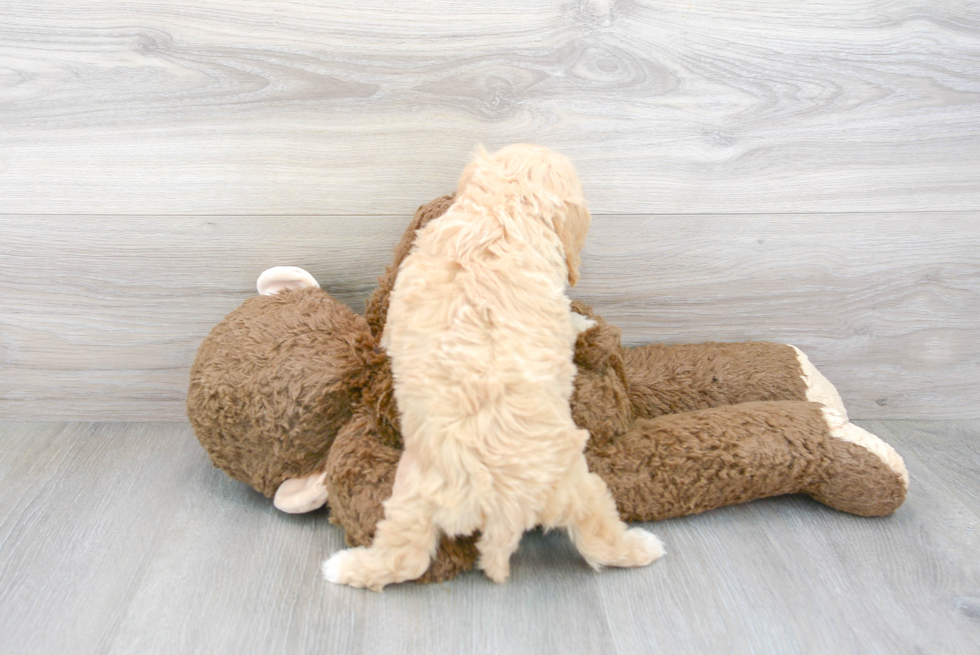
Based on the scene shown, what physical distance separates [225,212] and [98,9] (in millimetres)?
307

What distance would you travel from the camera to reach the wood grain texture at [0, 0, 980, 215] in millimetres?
960

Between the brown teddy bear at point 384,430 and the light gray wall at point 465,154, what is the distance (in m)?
0.15

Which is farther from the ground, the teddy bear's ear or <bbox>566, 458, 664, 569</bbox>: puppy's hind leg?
the teddy bear's ear

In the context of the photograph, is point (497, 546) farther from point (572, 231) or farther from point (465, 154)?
point (465, 154)

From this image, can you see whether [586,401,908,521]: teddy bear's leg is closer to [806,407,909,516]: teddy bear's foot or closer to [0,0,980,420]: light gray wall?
[806,407,909,516]: teddy bear's foot

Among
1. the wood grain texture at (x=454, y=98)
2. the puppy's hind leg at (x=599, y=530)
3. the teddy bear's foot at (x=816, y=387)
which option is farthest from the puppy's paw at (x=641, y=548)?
the wood grain texture at (x=454, y=98)

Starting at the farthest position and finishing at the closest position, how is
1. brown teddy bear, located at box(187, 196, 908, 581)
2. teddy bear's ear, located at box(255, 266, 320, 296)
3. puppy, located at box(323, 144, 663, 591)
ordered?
teddy bear's ear, located at box(255, 266, 320, 296)
brown teddy bear, located at box(187, 196, 908, 581)
puppy, located at box(323, 144, 663, 591)

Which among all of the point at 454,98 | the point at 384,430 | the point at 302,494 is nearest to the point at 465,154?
the point at 454,98

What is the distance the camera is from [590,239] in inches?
42.0

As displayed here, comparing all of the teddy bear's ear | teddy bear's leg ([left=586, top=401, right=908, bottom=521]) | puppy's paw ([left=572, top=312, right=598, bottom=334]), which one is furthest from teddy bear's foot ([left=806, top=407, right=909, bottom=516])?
the teddy bear's ear

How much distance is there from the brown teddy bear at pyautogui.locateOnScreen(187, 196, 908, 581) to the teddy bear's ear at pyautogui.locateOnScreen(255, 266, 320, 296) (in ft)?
0.12

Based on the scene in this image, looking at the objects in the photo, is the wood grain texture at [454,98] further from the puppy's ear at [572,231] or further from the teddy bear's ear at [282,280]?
the puppy's ear at [572,231]

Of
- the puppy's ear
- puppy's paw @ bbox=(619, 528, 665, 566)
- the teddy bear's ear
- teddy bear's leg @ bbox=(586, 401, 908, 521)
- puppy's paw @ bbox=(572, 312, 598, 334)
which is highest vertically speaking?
the puppy's ear

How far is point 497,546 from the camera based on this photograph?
77 centimetres
